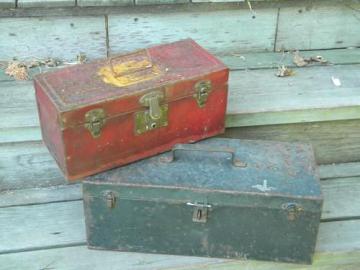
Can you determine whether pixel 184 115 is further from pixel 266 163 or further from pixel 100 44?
pixel 100 44

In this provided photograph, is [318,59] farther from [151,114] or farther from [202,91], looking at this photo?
[151,114]

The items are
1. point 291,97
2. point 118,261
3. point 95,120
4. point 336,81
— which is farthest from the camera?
point 336,81

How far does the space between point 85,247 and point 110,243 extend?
9cm

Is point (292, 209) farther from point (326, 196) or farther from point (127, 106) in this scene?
point (127, 106)

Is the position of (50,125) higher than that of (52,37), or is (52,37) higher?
(52,37)

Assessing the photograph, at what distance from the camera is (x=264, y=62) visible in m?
2.62

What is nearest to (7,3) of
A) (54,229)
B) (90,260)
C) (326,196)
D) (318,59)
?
(54,229)

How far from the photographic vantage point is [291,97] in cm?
237

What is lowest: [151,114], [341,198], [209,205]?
[341,198]

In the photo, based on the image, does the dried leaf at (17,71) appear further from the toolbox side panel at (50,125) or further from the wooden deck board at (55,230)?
the wooden deck board at (55,230)

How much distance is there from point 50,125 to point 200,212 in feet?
1.77

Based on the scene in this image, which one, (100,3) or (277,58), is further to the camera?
(277,58)

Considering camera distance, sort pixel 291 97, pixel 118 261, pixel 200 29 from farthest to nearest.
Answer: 1. pixel 200 29
2. pixel 291 97
3. pixel 118 261

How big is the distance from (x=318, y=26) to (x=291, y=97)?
503mm
